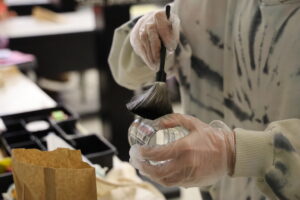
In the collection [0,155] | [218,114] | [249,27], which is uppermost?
[249,27]

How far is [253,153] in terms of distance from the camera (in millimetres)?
805

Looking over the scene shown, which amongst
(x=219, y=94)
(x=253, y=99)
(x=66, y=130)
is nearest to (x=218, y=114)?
(x=219, y=94)

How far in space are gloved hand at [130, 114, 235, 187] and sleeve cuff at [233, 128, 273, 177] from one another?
0.04 ft

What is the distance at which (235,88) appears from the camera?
1.10 m

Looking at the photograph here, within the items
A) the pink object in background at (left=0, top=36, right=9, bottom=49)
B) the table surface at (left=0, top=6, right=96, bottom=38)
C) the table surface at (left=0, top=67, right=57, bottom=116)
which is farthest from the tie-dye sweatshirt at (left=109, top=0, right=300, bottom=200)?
the table surface at (left=0, top=6, right=96, bottom=38)

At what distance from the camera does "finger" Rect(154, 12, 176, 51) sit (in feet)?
3.55

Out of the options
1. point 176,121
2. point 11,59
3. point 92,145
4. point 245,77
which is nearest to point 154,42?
point 245,77

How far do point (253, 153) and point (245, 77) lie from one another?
30 cm

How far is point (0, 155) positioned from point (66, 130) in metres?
0.23

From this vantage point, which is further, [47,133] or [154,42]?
[47,133]

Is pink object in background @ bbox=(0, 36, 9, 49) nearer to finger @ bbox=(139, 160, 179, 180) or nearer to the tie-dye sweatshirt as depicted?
the tie-dye sweatshirt

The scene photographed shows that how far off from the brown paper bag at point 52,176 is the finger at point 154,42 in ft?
1.07

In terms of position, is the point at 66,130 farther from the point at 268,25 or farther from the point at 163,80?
the point at 268,25

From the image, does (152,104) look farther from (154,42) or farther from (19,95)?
(19,95)
